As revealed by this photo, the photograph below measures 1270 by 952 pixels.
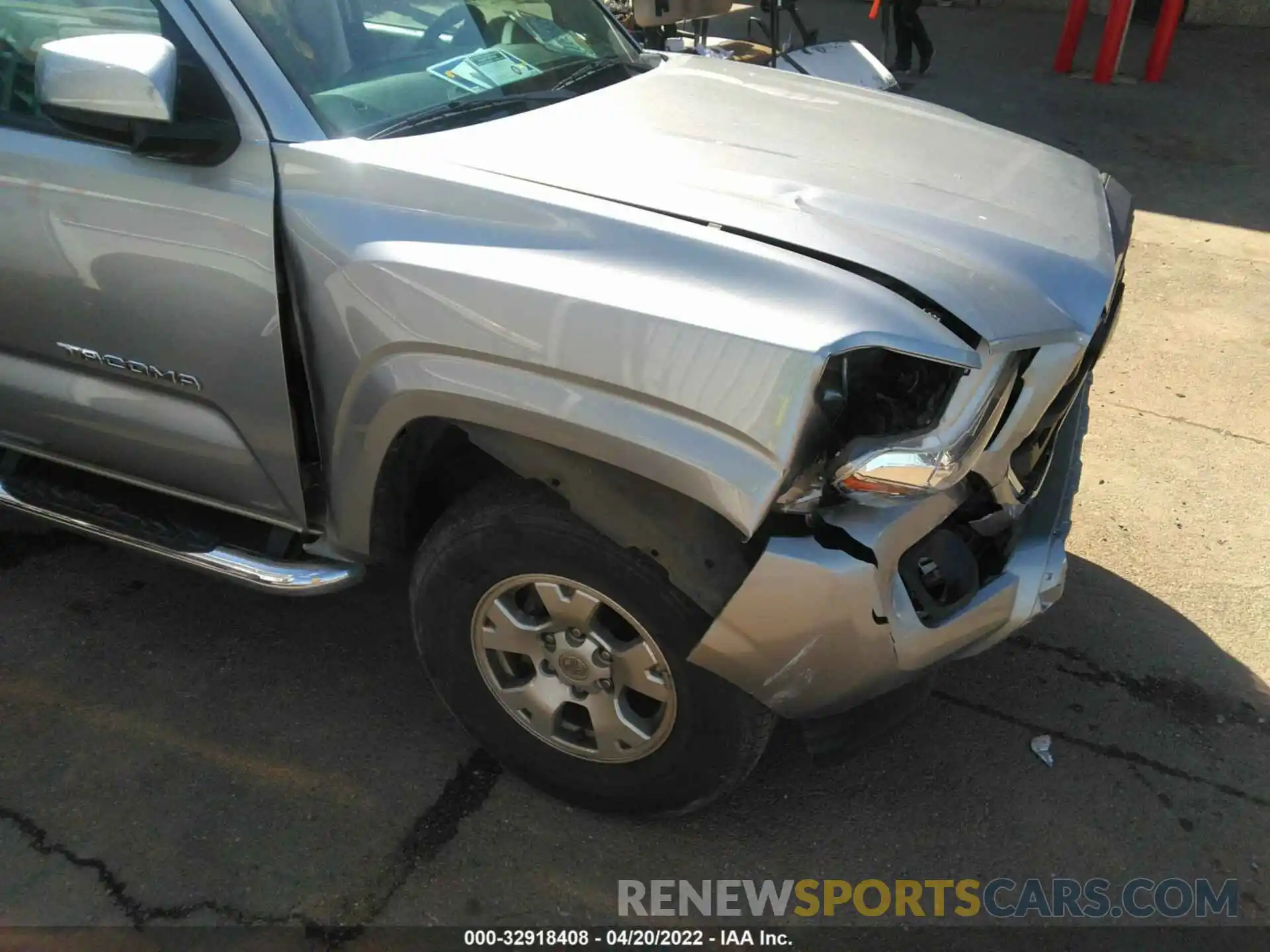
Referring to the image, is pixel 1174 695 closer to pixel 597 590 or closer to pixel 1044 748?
pixel 1044 748

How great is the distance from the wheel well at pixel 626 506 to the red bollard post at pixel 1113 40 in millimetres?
10676

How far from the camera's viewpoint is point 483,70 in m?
2.60

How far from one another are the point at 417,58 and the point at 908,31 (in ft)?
31.2

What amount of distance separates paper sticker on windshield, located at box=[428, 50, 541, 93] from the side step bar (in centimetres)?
125

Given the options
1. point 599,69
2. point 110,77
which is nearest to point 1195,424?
point 599,69

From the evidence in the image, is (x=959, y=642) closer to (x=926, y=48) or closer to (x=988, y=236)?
(x=988, y=236)

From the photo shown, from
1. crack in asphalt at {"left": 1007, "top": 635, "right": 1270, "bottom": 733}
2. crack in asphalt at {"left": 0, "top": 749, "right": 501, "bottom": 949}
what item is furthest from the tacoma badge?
crack in asphalt at {"left": 1007, "top": 635, "right": 1270, "bottom": 733}

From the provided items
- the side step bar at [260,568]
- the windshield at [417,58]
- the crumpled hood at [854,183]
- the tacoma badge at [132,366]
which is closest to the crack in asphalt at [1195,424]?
the crumpled hood at [854,183]

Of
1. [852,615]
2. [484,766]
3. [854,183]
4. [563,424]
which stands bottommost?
[484,766]

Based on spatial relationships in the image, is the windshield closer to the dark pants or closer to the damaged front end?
the damaged front end

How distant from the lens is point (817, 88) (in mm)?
3061

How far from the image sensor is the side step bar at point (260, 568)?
8.09ft

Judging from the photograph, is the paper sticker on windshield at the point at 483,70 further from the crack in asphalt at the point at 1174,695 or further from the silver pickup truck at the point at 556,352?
the crack in asphalt at the point at 1174,695

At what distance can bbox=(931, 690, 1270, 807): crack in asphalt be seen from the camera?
2598 millimetres
